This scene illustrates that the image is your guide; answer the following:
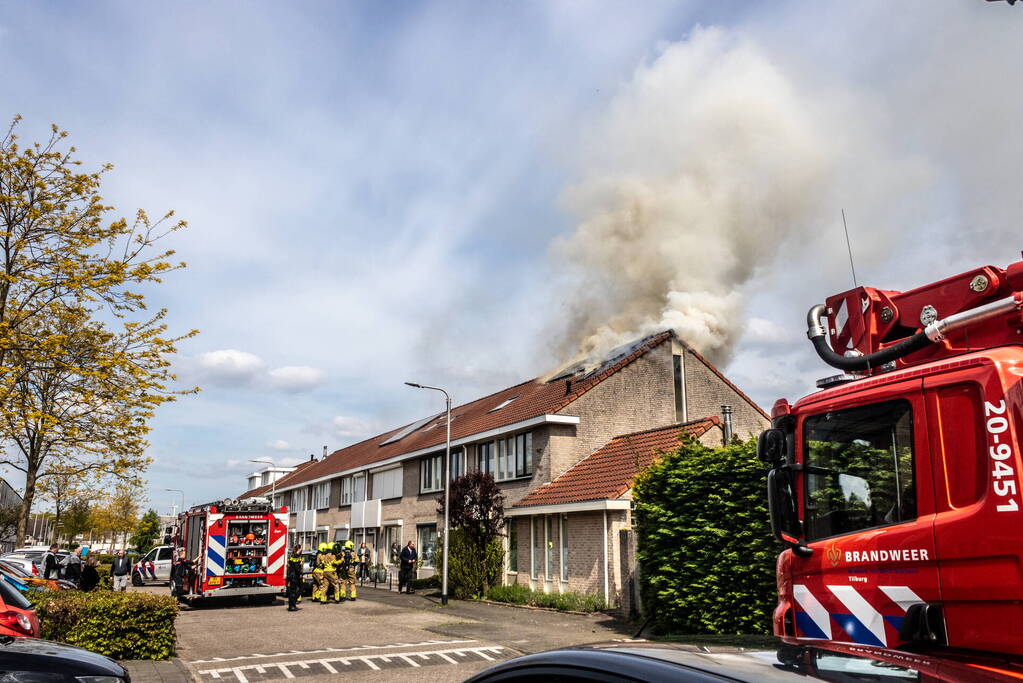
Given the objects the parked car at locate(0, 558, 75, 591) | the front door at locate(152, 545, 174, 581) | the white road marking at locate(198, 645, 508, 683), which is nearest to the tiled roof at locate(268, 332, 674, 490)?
the front door at locate(152, 545, 174, 581)

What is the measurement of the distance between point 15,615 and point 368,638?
6857mm

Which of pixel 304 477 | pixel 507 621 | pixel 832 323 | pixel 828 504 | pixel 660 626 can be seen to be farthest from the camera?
pixel 304 477

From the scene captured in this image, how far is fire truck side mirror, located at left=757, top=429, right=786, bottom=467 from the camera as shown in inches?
209

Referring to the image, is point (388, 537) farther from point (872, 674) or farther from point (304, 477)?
point (872, 674)

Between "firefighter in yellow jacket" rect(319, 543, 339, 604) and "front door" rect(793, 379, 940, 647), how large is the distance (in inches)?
811

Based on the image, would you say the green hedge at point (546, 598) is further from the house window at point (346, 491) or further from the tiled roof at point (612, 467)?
the house window at point (346, 491)

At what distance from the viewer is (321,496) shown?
50.1m

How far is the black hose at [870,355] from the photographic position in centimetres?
526

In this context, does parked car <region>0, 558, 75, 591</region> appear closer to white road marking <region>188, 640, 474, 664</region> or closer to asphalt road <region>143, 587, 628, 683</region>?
asphalt road <region>143, 587, 628, 683</region>

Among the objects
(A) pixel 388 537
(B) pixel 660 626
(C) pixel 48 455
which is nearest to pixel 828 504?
(B) pixel 660 626

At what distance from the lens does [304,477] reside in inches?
2131

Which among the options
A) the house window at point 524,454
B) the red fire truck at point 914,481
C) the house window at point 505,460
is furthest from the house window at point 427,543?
the red fire truck at point 914,481

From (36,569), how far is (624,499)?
16337 millimetres

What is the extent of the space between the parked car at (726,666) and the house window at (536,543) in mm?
21781
